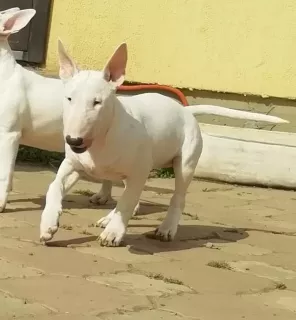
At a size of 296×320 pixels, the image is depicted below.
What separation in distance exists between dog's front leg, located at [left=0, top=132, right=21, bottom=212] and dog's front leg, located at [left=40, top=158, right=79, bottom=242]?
0.88 meters

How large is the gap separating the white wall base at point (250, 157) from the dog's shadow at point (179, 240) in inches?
93.1

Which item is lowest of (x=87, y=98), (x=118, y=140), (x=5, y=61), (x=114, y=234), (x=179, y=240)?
(x=179, y=240)

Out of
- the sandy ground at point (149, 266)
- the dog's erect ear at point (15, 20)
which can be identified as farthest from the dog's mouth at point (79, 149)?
the dog's erect ear at point (15, 20)

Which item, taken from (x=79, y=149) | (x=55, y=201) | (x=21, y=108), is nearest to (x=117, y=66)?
(x=79, y=149)

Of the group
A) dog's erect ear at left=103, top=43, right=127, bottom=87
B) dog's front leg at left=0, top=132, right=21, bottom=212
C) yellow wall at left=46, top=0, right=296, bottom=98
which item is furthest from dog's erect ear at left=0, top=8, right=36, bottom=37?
yellow wall at left=46, top=0, right=296, bottom=98

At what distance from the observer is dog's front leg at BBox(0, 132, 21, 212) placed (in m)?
5.91

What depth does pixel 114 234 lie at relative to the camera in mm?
5043

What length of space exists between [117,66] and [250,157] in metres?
3.75


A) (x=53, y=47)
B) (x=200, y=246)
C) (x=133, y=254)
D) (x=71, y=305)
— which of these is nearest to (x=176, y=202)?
(x=200, y=246)

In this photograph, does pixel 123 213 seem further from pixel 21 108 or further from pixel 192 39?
pixel 192 39

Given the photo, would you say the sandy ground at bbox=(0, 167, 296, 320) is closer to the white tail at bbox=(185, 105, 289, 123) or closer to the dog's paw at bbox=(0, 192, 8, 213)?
the dog's paw at bbox=(0, 192, 8, 213)

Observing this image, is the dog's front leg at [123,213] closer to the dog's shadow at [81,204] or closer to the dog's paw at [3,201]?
the dog's paw at [3,201]

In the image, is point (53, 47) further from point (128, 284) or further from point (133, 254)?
point (128, 284)

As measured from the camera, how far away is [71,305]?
377 centimetres
